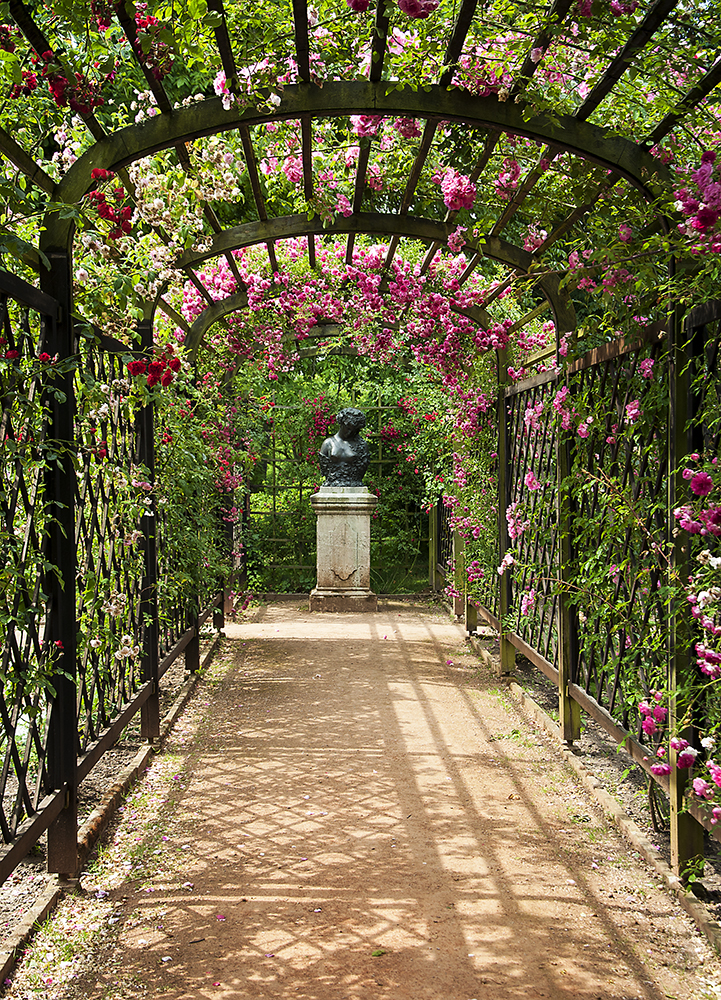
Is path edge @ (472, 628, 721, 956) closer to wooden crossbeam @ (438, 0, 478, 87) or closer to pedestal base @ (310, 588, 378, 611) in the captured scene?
wooden crossbeam @ (438, 0, 478, 87)

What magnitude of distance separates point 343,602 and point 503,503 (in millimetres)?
3705

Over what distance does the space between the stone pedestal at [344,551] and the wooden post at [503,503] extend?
11.4 ft

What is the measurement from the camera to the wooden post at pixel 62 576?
2.52 metres

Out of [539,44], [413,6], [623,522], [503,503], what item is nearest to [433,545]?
[503,503]

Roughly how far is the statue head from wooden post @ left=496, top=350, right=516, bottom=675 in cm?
379

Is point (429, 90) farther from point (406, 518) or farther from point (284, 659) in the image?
point (406, 518)

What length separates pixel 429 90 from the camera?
2.75m

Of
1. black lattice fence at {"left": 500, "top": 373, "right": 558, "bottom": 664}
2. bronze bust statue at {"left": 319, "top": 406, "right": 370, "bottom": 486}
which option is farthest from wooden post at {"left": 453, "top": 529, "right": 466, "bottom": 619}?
bronze bust statue at {"left": 319, "top": 406, "right": 370, "bottom": 486}

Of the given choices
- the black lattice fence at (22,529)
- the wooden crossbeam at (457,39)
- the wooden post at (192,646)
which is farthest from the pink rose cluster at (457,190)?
the wooden post at (192,646)

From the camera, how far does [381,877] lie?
2746 millimetres

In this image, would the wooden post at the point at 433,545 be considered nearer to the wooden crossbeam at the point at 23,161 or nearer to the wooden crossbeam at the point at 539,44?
the wooden crossbeam at the point at 539,44

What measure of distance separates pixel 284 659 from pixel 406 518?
4.48m

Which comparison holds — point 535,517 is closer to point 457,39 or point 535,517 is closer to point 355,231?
point 355,231

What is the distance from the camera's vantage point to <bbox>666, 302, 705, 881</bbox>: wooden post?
2432 mm
